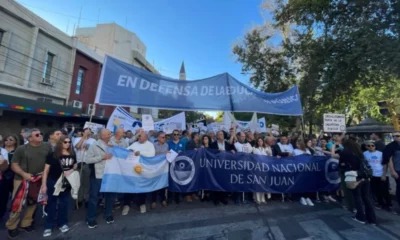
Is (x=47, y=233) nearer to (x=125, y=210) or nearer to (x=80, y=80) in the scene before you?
(x=125, y=210)

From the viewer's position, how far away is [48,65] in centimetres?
1572

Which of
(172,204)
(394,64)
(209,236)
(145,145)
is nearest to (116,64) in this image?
(145,145)

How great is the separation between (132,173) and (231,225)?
7.97ft

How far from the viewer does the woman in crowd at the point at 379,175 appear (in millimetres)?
5645

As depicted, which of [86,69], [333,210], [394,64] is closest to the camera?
[333,210]

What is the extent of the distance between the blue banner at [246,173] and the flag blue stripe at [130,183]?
336 mm

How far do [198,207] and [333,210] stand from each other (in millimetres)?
3474

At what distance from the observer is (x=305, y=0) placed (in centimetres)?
1248

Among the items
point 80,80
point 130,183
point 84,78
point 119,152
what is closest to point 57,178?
point 119,152

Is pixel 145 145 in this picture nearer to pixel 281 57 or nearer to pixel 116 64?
pixel 116 64

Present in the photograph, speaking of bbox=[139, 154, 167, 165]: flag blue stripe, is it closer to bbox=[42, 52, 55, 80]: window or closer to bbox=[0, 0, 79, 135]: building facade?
bbox=[0, 0, 79, 135]: building facade

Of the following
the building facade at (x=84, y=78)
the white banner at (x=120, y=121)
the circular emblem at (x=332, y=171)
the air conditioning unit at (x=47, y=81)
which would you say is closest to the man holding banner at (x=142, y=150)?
the white banner at (x=120, y=121)

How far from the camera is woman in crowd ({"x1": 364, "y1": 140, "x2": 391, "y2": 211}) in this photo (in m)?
5.64

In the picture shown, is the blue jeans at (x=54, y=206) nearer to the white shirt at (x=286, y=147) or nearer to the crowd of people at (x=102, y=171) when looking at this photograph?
the crowd of people at (x=102, y=171)
